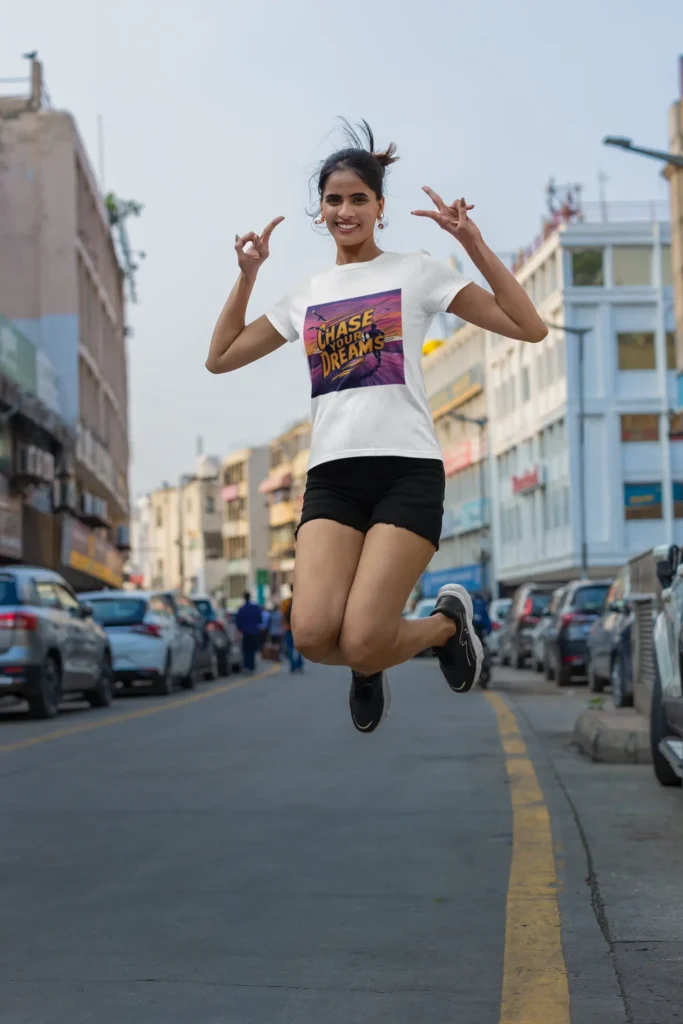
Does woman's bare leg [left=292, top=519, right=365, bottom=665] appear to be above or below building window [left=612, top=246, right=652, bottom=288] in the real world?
below

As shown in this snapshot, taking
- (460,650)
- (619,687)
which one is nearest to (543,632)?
(619,687)

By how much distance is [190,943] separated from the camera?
568 cm

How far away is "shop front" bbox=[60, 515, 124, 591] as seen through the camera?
173 ft

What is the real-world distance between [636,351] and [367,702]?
65802 mm

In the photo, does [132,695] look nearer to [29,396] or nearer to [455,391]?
[29,396]

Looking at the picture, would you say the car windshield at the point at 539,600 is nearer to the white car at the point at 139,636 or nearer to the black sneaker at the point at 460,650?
the white car at the point at 139,636

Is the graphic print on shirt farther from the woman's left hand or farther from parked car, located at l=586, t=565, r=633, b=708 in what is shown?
parked car, located at l=586, t=565, r=633, b=708

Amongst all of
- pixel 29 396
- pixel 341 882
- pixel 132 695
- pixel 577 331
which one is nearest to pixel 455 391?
pixel 577 331

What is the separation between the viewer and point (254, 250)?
18.0 feet

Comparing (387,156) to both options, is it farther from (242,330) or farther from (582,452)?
(582,452)

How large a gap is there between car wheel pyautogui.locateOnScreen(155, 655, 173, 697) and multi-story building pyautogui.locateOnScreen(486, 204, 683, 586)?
40644 mm

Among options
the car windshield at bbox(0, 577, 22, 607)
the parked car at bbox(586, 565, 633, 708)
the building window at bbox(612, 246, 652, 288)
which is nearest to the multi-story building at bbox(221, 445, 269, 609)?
the building window at bbox(612, 246, 652, 288)

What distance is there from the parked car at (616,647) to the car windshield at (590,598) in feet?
8.75

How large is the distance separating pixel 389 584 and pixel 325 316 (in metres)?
0.84
